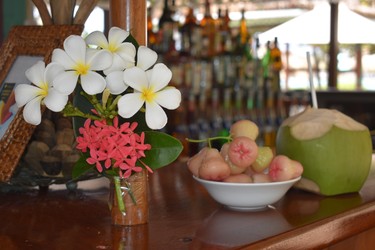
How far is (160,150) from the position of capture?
45.4 inches

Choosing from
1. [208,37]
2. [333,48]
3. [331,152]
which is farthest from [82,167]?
[333,48]

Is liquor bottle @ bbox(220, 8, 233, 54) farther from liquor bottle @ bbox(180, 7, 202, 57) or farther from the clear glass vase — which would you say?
the clear glass vase

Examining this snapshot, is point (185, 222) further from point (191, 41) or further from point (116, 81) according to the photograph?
point (191, 41)

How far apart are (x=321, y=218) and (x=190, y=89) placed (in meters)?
2.86

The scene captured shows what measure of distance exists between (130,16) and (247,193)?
0.39m

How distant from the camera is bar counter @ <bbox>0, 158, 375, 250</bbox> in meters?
1.08

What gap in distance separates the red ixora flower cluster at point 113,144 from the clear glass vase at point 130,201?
73 millimetres

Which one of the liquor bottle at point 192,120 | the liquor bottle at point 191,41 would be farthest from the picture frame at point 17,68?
the liquor bottle at point 191,41

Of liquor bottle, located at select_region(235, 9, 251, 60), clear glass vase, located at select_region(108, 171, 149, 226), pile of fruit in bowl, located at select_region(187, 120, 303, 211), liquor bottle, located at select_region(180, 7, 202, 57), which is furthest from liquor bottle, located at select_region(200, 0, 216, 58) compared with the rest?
clear glass vase, located at select_region(108, 171, 149, 226)

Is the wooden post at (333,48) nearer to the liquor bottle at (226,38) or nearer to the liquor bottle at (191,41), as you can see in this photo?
the liquor bottle at (226,38)

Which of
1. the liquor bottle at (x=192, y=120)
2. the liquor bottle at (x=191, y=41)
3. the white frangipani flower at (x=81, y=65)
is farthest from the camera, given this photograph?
the liquor bottle at (x=191, y=41)

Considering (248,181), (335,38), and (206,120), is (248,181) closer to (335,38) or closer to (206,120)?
(206,120)

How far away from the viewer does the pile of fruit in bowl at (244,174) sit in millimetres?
1260

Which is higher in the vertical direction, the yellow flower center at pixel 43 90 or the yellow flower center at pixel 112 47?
the yellow flower center at pixel 112 47
